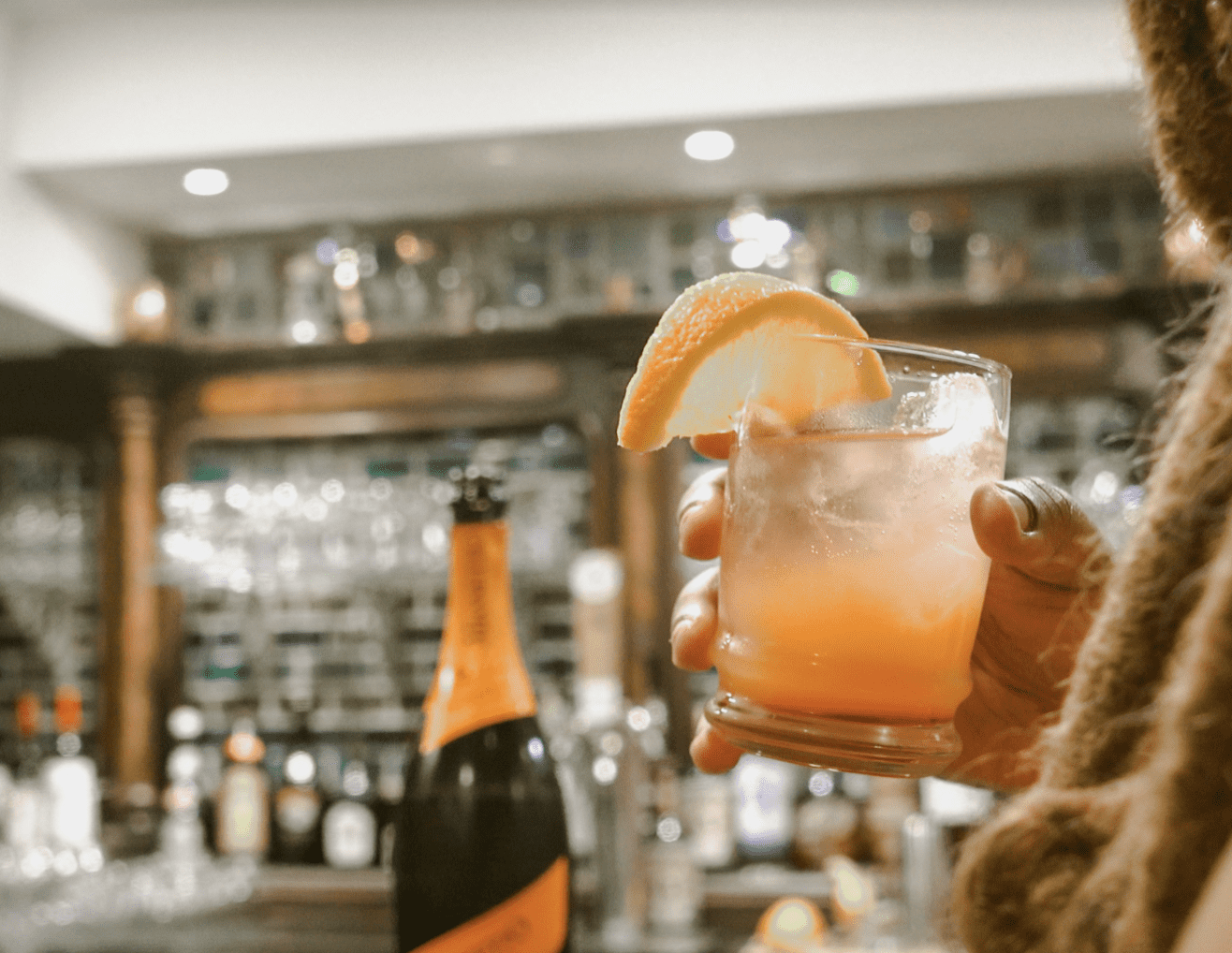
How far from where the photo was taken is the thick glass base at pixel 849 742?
600 mm

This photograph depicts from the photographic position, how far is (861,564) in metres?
0.64

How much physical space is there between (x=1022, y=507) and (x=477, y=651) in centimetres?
44

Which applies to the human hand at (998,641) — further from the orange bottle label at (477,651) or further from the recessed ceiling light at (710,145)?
the recessed ceiling light at (710,145)

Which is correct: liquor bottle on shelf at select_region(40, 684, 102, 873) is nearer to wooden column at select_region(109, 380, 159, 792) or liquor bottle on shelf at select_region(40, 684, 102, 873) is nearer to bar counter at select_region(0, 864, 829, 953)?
wooden column at select_region(109, 380, 159, 792)

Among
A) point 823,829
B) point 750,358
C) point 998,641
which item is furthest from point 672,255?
point 750,358

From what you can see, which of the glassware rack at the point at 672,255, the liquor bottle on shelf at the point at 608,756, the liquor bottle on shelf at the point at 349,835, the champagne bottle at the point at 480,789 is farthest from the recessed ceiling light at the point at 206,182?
the champagne bottle at the point at 480,789

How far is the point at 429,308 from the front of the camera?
3.49 metres

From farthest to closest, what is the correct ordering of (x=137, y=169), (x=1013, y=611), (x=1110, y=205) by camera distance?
(x=1110, y=205)
(x=137, y=169)
(x=1013, y=611)

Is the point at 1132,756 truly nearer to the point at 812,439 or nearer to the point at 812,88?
the point at 812,439

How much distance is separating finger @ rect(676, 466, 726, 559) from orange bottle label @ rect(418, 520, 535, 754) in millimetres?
145

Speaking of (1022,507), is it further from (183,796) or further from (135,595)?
(135,595)

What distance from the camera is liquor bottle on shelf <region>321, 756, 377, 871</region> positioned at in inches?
123

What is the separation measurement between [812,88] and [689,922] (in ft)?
7.14

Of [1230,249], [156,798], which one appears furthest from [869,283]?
[1230,249]
